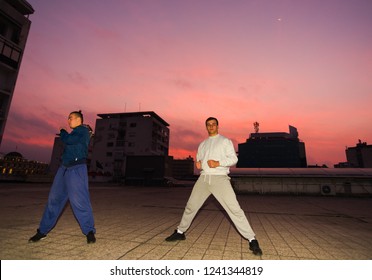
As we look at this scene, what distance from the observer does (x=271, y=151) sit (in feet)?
434

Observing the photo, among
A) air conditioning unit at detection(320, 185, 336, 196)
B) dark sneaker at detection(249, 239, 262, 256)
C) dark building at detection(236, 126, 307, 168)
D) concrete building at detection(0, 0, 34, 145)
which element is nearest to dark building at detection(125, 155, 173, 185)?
concrete building at detection(0, 0, 34, 145)

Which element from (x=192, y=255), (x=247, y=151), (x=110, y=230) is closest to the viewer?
(x=192, y=255)

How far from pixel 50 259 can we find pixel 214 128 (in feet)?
9.80

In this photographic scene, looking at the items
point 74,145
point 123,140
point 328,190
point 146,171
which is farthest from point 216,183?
point 123,140

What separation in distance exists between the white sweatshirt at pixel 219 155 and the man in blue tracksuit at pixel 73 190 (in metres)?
1.94

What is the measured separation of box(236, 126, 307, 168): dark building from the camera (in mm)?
128250

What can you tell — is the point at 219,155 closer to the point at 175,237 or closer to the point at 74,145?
the point at 175,237

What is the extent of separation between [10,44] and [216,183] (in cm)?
2999

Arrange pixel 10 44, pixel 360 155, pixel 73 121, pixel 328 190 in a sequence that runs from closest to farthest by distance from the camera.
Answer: pixel 73 121 → pixel 328 190 → pixel 10 44 → pixel 360 155

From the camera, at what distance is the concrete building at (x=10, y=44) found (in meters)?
22.1

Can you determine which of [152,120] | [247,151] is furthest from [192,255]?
[247,151]

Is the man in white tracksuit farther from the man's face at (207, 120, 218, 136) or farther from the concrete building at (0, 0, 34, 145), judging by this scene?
the concrete building at (0, 0, 34, 145)

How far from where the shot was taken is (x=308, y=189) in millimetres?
21125
